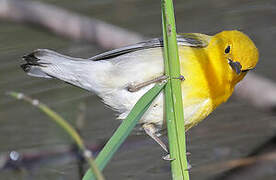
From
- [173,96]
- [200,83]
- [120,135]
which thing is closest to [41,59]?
[200,83]

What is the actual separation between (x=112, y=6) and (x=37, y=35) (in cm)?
105

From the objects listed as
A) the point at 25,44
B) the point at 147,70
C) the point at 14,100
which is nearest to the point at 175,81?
the point at 147,70

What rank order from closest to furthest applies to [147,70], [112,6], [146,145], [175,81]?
[175,81], [147,70], [146,145], [112,6]

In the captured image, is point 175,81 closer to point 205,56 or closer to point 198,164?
point 205,56

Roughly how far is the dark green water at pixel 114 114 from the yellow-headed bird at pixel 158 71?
80 cm

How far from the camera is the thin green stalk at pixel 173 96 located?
8.09 feet

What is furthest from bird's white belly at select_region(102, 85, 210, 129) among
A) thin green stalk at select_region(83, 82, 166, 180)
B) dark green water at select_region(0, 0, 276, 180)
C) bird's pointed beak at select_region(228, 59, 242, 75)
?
dark green water at select_region(0, 0, 276, 180)

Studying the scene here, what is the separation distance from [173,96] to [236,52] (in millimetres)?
737

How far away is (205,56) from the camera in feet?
10.7

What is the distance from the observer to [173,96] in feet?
8.41

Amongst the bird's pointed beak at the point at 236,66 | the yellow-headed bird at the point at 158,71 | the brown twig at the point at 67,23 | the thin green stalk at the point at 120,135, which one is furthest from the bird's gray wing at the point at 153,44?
the brown twig at the point at 67,23

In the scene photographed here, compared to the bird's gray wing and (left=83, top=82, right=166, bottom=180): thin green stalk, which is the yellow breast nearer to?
the bird's gray wing

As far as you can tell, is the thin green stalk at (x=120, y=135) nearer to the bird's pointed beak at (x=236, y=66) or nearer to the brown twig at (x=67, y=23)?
the bird's pointed beak at (x=236, y=66)

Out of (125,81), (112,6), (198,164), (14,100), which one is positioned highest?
(112,6)
